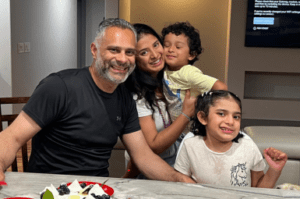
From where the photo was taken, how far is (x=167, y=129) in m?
1.78

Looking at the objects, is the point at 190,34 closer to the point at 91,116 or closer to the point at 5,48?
the point at 91,116

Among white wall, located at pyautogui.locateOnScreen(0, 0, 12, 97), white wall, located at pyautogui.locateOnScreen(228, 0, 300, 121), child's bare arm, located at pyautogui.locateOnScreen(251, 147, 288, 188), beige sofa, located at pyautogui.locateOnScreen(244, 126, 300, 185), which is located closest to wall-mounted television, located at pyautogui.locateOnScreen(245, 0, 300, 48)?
white wall, located at pyautogui.locateOnScreen(228, 0, 300, 121)

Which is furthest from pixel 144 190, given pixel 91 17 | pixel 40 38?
pixel 91 17

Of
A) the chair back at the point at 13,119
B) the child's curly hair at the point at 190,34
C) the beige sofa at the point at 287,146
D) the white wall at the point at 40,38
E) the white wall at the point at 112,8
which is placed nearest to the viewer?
the chair back at the point at 13,119

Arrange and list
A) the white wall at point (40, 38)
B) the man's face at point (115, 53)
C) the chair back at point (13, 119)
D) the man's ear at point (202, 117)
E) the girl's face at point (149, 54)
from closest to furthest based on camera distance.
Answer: the man's face at point (115, 53), the man's ear at point (202, 117), the chair back at point (13, 119), the girl's face at point (149, 54), the white wall at point (40, 38)

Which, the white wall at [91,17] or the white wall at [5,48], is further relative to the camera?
the white wall at [91,17]

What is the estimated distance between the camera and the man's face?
4.89 ft

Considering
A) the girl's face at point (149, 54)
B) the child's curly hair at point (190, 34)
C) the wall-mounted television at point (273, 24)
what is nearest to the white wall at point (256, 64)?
the wall-mounted television at point (273, 24)

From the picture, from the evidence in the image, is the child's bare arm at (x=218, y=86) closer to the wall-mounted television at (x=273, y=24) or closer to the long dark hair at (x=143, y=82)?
the long dark hair at (x=143, y=82)

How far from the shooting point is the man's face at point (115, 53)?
1.49 m

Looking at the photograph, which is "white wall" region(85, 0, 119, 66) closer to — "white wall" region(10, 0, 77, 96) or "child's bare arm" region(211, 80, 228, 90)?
"white wall" region(10, 0, 77, 96)

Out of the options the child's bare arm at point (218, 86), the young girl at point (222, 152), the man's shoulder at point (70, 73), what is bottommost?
the young girl at point (222, 152)

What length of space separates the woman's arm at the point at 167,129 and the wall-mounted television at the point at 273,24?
4124 millimetres

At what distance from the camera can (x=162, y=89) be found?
198 centimetres
